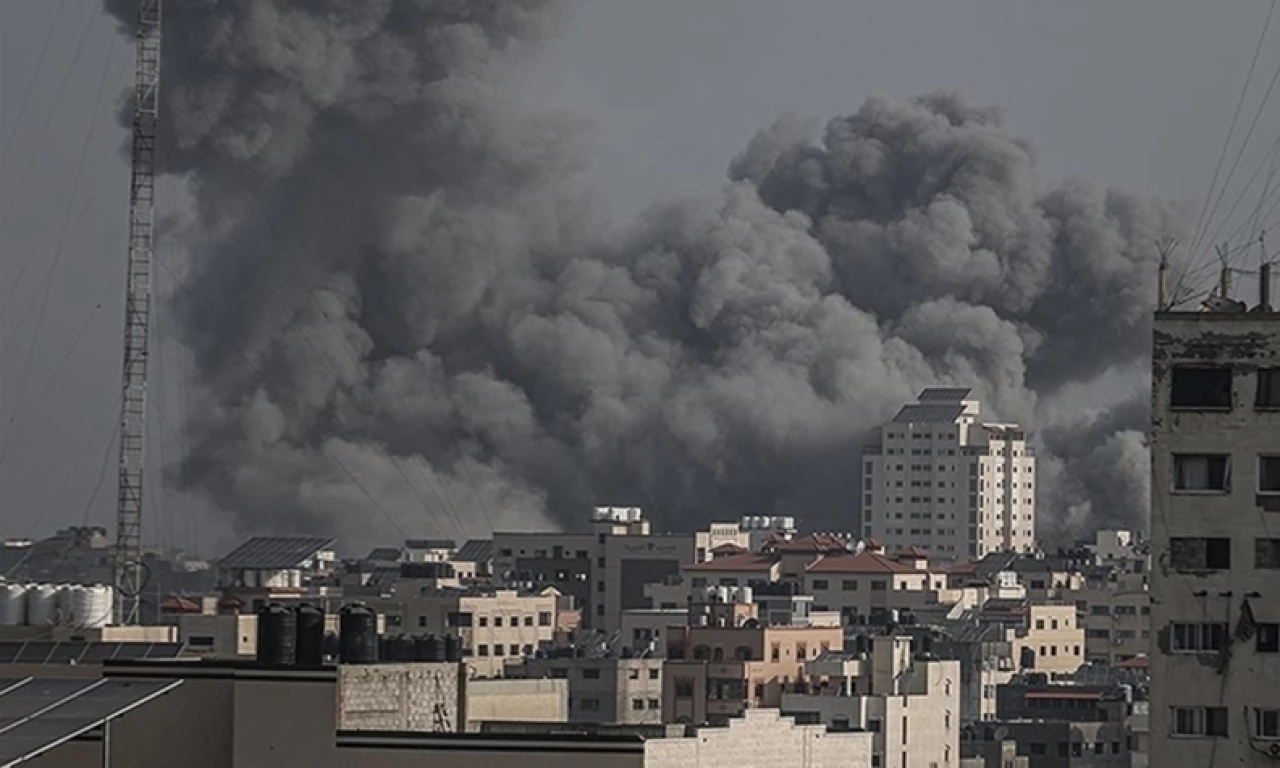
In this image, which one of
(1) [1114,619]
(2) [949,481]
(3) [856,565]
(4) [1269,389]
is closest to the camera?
(4) [1269,389]

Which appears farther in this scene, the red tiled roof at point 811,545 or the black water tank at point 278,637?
the red tiled roof at point 811,545

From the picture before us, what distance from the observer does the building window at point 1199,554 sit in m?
23.3

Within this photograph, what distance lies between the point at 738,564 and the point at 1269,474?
9779 cm

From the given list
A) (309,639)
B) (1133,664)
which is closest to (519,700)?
(309,639)

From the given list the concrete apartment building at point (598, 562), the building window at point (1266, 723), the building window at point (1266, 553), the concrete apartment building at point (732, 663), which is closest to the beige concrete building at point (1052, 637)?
the concrete apartment building at point (598, 562)

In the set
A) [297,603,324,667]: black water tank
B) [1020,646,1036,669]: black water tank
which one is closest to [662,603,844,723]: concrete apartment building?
[1020,646,1036,669]: black water tank

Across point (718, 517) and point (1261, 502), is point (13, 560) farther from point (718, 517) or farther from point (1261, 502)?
point (1261, 502)

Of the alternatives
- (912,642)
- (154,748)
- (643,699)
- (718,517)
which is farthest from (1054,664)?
(154,748)

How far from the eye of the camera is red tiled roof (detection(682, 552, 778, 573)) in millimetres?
118875

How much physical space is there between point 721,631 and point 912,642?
412 centimetres

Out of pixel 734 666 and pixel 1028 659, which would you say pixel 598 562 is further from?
pixel 734 666

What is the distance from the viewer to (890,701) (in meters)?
69.6

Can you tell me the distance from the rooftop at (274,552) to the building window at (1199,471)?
8478 centimetres

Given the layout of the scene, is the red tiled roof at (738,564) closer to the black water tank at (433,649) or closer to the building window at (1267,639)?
the black water tank at (433,649)
